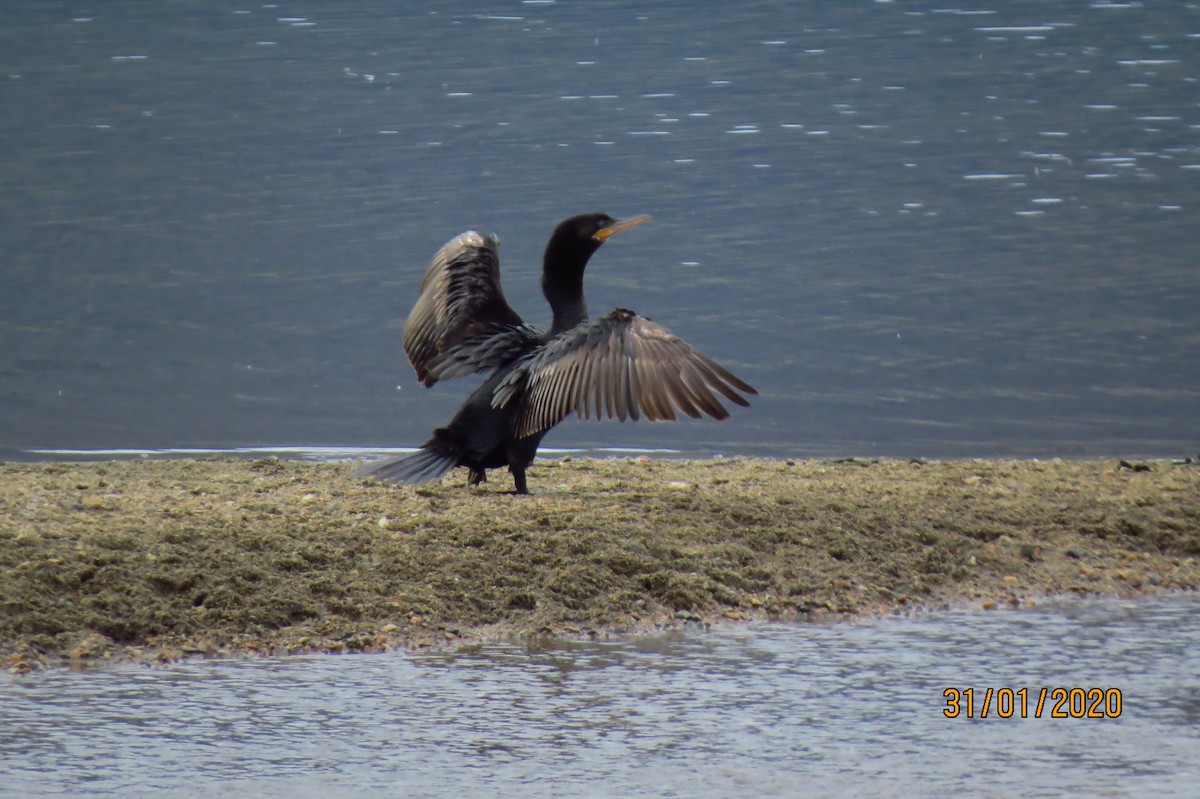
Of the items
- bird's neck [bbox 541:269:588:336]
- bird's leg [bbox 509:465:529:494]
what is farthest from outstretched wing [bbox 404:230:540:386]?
bird's leg [bbox 509:465:529:494]

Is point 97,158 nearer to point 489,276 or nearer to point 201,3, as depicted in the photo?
point 489,276

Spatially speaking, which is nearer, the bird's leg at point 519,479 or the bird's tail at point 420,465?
the bird's tail at point 420,465

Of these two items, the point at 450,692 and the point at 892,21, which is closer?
the point at 450,692

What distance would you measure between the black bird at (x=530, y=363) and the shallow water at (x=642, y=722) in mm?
1048

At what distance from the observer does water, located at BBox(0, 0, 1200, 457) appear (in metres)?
10.4

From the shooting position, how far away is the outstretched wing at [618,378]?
643 centimetres

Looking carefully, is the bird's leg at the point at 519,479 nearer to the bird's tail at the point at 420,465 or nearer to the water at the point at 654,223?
the bird's tail at the point at 420,465

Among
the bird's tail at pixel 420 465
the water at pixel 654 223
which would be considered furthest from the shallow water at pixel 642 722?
the water at pixel 654 223

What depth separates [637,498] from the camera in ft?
23.4

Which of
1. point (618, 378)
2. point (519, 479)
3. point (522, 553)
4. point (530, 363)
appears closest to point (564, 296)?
point (530, 363)

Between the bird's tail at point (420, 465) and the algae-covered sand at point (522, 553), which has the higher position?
the bird's tail at point (420, 465)

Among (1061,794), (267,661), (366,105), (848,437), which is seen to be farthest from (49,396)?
(366,105)

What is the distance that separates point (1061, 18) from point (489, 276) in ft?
105

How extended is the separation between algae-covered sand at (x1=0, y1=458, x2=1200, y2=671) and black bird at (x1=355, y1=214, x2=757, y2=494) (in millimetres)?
194
